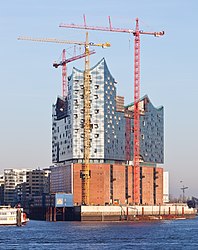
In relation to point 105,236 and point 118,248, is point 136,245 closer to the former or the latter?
point 118,248

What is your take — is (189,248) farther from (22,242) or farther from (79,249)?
(22,242)

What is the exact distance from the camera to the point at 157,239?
151125mm

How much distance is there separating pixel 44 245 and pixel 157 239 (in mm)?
25680

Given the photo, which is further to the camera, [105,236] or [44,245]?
[105,236]

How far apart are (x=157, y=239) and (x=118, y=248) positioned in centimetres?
2492

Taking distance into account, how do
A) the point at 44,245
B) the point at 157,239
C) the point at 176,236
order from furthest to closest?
the point at 176,236
the point at 157,239
the point at 44,245

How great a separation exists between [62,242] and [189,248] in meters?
24.7

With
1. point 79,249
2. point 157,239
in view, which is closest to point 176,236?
point 157,239

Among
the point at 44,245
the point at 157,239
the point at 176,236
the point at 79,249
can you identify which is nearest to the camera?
the point at 79,249

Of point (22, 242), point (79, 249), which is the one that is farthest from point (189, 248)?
point (22, 242)

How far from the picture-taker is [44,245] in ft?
444

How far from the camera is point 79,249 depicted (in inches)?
4995

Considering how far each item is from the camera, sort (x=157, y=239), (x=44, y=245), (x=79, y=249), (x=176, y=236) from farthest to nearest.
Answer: (x=176, y=236) < (x=157, y=239) < (x=44, y=245) < (x=79, y=249)

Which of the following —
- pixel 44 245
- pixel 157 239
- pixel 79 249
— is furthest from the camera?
pixel 157 239
